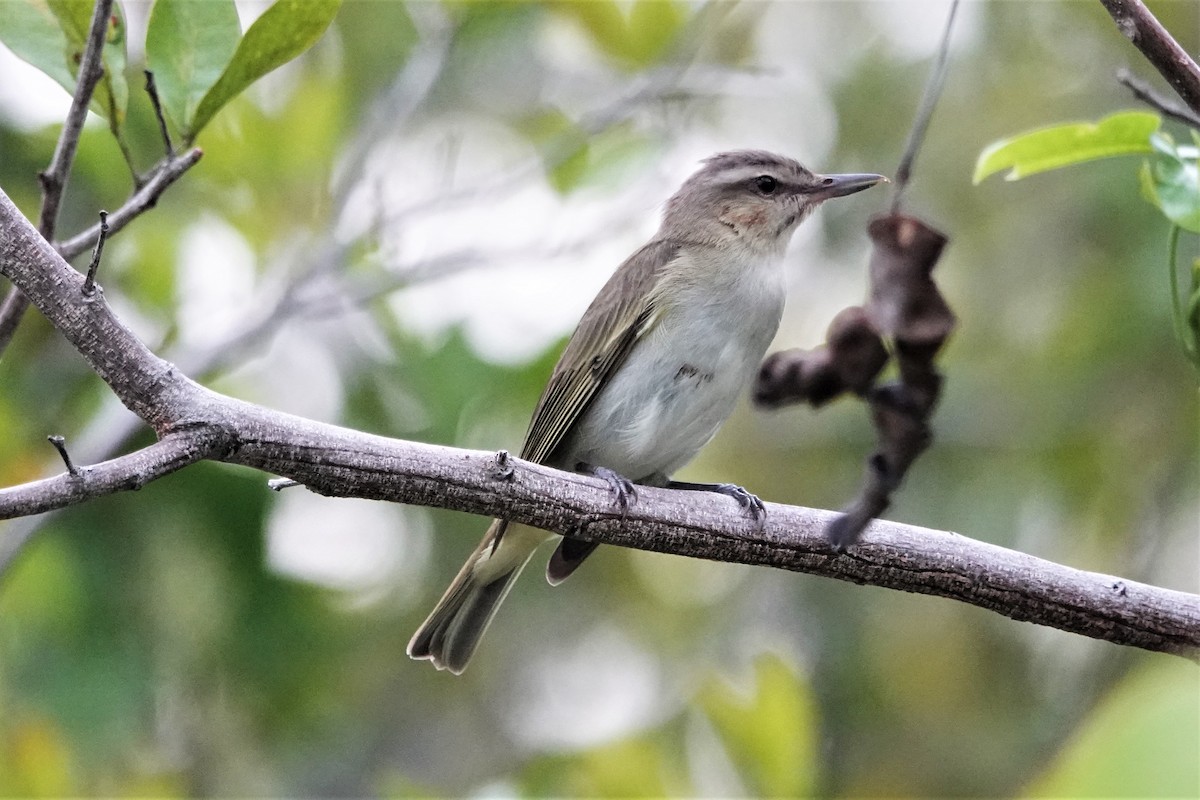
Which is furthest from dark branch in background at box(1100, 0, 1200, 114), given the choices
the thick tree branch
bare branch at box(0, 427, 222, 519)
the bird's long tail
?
the bird's long tail

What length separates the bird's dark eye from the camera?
4707mm

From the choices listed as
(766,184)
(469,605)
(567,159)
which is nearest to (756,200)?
(766,184)

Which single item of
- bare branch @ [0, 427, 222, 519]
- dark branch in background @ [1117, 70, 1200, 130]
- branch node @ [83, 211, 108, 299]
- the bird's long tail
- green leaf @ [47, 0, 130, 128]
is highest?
green leaf @ [47, 0, 130, 128]

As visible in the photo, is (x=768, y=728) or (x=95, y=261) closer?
(x=95, y=261)

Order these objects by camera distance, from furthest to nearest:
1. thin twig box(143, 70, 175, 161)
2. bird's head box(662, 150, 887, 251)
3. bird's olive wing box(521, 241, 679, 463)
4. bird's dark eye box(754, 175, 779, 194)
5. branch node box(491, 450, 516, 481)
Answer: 1. bird's dark eye box(754, 175, 779, 194)
2. bird's head box(662, 150, 887, 251)
3. bird's olive wing box(521, 241, 679, 463)
4. branch node box(491, 450, 516, 481)
5. thin twig box(143, 70, 175, 161)

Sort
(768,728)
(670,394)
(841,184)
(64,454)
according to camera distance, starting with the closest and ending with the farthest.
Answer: (64,454)
(768,728)
(670,394)
(841,184)

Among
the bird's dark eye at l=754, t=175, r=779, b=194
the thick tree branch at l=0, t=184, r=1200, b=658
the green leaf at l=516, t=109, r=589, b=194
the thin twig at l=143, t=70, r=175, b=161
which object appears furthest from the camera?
the green leaf at l=516, t=109, r=589, b=194

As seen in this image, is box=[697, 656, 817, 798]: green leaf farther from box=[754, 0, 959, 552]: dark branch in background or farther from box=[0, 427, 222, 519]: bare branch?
box=[0, 427, 222, 519]: bare branch

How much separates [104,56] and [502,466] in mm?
1213

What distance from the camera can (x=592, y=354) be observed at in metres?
4.25

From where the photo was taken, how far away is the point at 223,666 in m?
4.49

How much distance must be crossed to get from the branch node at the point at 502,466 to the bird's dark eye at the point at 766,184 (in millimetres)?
2392

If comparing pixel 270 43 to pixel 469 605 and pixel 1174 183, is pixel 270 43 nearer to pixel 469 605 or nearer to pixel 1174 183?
pixel 1174 183

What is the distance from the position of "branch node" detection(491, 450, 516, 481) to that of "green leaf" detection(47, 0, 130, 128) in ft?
3.40
